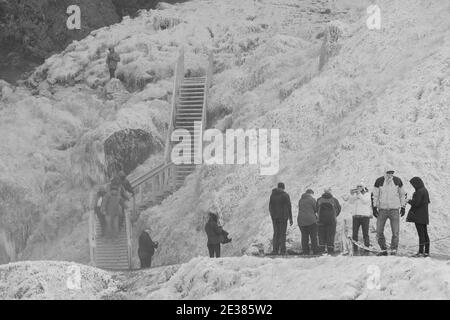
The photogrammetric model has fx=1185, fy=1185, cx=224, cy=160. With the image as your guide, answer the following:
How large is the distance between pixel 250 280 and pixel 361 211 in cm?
329

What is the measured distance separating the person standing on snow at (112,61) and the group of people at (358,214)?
16.1 meters

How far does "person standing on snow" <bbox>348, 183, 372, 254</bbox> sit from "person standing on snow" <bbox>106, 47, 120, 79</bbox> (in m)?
17.5

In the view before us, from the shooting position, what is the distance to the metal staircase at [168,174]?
90.7ft

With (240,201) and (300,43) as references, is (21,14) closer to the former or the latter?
(300,43)

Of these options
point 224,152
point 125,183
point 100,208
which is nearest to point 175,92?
point 125,183

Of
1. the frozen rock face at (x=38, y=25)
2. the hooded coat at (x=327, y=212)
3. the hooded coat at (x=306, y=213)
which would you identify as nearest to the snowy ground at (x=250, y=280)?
the hooded coat at (x=306, y=213)

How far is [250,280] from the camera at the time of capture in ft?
58.7

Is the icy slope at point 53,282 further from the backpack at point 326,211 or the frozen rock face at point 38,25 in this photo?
the frozen rock face at point 38,25

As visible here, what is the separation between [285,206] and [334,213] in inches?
34.6

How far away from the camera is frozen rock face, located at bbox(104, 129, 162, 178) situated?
106ft

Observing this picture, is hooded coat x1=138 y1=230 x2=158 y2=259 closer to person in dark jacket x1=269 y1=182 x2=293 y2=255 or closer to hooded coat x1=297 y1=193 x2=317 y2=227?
person in dark jacket x1=269 y1=182 x2=293 y2=255
